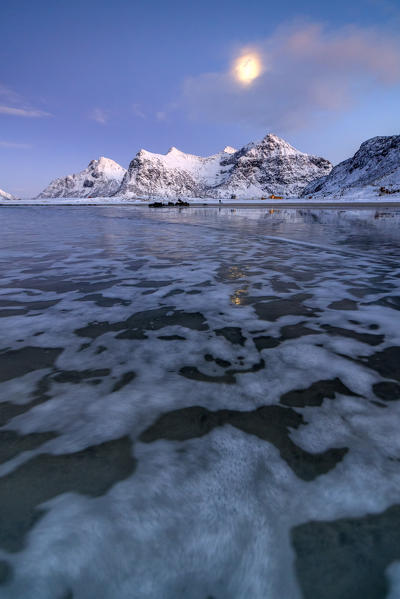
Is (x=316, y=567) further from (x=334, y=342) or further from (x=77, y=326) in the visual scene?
(x=77, y=326)

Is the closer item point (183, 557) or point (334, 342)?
point (183, 557)

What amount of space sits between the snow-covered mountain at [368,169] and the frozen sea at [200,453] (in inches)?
5827

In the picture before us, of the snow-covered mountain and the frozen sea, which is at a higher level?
the snow-covered mountain

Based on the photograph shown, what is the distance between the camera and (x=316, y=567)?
130 centimetres

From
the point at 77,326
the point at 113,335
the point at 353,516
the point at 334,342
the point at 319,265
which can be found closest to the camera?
the point at 353,516

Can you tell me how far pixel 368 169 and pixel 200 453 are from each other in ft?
625

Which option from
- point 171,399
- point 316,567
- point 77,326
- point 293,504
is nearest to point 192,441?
point 171,399

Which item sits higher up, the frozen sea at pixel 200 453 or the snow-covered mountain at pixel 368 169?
the snow-covered mountain at pixel 368 169

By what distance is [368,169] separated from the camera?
157625 millimetres

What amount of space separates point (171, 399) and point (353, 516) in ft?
4.50

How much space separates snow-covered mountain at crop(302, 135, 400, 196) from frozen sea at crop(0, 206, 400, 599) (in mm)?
148001

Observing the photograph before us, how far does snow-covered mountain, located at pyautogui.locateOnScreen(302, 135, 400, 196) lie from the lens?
Result: 136 meters

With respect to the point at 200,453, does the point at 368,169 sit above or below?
above

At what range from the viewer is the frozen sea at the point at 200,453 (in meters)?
1.30
